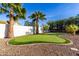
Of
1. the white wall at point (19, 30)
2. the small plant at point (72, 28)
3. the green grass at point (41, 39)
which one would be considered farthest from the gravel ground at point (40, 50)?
the white wall at point (19, 30)

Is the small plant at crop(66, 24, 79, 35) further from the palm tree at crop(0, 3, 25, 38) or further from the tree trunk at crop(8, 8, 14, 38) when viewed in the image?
the tree trunk at crop(8, 8, 14, 38)

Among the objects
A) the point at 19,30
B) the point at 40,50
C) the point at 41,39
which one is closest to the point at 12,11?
the point at 19,30

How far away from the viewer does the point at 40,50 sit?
6383 millimetres

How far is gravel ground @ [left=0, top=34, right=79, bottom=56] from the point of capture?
627cm

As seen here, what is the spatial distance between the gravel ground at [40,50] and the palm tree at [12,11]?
2.60ft

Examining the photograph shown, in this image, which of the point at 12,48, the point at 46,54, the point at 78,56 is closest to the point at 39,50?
the point at 46,54

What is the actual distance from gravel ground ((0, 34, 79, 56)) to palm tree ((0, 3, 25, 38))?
79cm

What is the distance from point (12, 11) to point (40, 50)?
222 cm

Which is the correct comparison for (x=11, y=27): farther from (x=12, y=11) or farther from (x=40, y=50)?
(x=40, y=50)

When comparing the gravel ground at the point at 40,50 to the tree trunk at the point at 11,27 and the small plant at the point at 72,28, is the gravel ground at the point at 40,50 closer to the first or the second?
the small plant at the point at 72,28

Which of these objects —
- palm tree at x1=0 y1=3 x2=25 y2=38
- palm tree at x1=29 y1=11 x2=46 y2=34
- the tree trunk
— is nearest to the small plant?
palm tree at x1=29 y1=11 x2=46 y2=34

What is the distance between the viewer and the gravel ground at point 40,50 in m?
6.27

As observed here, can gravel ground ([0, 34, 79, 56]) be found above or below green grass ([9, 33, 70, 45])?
below

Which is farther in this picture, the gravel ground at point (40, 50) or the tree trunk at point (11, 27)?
the tree trunk at point (11, 27)
